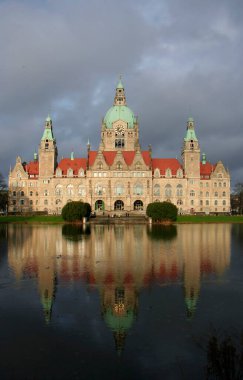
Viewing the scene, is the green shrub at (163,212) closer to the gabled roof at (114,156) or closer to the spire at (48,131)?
the gabled roof at (114,156)

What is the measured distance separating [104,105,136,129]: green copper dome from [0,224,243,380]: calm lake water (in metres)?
90.5

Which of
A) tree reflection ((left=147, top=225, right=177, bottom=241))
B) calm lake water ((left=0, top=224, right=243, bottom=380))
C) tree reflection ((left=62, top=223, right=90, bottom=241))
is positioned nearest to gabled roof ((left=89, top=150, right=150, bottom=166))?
tree reflection ((left=62, top=223, right=90, bottom=241))

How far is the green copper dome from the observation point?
11503 centimetres

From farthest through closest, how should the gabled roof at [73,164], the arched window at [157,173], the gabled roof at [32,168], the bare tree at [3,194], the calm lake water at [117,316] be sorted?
the gabled roof at [32,168], the gabled roof at [73,164], the arched window at [157,173], the bare tree at [3,194], the calm lake water at [117,316]

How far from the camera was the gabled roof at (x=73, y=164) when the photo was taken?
107500 mm

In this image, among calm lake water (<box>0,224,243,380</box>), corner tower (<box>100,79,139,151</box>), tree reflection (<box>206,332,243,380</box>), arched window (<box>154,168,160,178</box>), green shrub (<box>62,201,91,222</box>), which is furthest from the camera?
corner tower (<box>100,79,139,151</box>)

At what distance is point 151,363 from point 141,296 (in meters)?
6.39

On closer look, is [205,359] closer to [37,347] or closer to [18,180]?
[37,347]

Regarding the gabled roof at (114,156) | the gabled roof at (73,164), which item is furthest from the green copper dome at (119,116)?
the gabled roof at (73,164)

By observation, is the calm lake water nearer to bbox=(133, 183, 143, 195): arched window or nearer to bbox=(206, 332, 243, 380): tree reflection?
bbox=(206, 332, 243, 380): tree reflection

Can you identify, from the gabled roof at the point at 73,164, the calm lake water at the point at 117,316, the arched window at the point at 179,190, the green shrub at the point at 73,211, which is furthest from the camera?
the gabled roof at the point at 73,164

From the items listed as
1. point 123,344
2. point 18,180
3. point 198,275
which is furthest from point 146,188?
point 123,344

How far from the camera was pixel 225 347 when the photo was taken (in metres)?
10.4

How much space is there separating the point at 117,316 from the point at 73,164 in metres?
95.9
